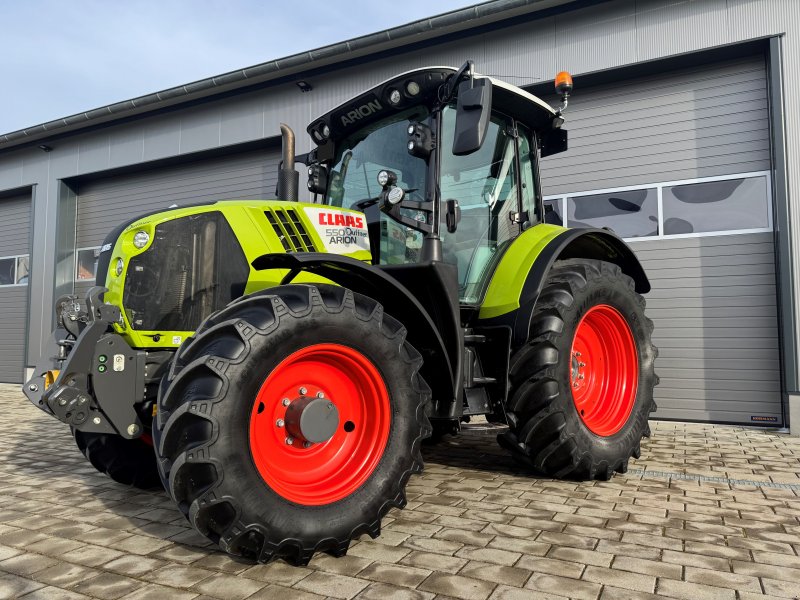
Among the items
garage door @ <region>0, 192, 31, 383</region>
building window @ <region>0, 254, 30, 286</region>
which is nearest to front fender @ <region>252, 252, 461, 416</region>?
garage door @ <region>0, 192, 31, 383</region>

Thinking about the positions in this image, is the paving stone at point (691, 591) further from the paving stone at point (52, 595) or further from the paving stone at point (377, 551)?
the paving stone at point (52, 595)

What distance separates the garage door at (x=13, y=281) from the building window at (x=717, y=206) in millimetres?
12021

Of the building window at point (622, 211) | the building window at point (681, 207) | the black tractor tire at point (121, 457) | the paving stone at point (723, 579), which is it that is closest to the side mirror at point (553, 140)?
the building window at point (681, 207)

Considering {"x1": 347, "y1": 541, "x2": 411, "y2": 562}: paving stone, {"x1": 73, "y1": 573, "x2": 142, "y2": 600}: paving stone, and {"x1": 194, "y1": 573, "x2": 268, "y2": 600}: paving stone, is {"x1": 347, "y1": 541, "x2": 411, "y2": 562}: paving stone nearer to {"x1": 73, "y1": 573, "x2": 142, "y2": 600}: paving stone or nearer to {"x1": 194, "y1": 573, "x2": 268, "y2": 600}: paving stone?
{"x1": 194, "y1": 573, "x2": 268, "y2": 600}: paving stone

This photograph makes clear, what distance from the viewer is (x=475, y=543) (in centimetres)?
263

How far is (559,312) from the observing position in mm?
3646

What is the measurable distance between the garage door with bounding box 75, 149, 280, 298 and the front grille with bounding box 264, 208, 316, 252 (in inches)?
262

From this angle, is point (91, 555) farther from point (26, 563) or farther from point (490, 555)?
point (490, 555)

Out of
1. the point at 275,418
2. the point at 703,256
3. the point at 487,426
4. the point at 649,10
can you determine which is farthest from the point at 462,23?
the point at 275,418

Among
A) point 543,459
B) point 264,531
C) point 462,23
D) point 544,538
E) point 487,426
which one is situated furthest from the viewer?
point 462,23

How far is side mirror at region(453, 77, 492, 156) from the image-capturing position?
9.87ft

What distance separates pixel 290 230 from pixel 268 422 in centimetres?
116

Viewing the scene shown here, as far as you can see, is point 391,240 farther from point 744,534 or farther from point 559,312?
point 744,534

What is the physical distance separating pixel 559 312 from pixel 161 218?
2.31 m
